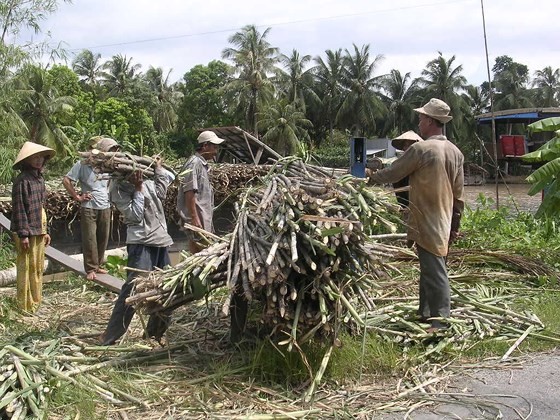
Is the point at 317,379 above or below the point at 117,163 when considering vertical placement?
below

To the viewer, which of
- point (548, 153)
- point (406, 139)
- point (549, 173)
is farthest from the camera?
A: point (548, 153)

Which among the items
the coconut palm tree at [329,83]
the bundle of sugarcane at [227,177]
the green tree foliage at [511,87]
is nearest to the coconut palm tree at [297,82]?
the coconut palm tree at [329,83]

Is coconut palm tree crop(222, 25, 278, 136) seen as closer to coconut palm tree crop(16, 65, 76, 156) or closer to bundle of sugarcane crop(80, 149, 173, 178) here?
coconut palm tree crop(16, 65, 76, 156)

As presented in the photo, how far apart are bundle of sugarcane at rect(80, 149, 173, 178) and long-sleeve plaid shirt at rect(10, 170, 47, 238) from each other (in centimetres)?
156

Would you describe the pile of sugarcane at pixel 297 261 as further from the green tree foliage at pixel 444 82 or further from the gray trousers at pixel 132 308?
the green tree foliage at pixel 444 82

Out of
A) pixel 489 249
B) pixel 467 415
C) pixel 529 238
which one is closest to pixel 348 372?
pixel 467 415

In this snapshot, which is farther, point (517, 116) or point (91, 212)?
point (517, 116)

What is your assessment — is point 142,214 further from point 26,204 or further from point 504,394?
point 504,394

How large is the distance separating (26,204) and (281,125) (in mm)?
42079

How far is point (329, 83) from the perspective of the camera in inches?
2264

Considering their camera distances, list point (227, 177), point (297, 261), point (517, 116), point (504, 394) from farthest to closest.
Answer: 1. point (517, 116)
2. point (227, 177)
3. point (504, 394)
4. point (297, 261)

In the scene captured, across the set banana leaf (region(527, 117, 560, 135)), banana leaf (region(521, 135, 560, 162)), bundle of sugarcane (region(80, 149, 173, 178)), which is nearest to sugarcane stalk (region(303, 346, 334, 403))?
bundle of sugarcane (region(80, 149, 173, 178))

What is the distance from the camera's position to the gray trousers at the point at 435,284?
5.16 m

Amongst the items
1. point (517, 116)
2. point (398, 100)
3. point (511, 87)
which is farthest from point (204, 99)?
point (517, 116)
